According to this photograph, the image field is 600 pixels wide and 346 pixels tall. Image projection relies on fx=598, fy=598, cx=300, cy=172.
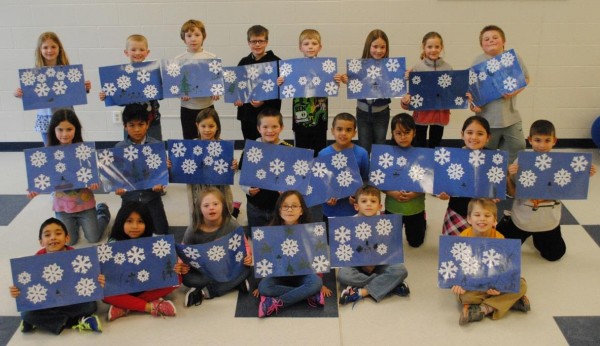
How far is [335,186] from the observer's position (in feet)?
12.6

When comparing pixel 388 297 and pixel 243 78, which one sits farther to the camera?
pixel 243 78

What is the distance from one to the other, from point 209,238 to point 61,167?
109 centimetres

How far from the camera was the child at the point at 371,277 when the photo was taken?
137 inches

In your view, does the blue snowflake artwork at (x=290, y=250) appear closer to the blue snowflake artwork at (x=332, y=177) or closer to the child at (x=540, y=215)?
the blue snowflake artwork at (x=332, y=177)

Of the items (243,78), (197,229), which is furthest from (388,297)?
(243,78)

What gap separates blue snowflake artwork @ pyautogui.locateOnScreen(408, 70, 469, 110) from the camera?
4281 mm

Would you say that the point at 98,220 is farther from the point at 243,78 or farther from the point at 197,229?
the point at 243,78

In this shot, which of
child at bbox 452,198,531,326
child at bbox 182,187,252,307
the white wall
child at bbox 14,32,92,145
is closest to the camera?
child at bbox 452,198,531,326

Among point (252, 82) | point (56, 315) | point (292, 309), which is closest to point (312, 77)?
point (252, 82)

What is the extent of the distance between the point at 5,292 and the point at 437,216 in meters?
3.03

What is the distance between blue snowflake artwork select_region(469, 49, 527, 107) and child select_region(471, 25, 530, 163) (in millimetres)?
49

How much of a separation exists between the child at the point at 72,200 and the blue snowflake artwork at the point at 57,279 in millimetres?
750

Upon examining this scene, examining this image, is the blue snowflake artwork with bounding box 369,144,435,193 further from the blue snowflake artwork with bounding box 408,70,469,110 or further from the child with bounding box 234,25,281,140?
the child with bounding box 234,25,281,140

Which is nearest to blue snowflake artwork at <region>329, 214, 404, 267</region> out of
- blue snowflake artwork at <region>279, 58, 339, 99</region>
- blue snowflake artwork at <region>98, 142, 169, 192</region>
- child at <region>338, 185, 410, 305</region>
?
child at <region>338, 185, 410, 305</region>
